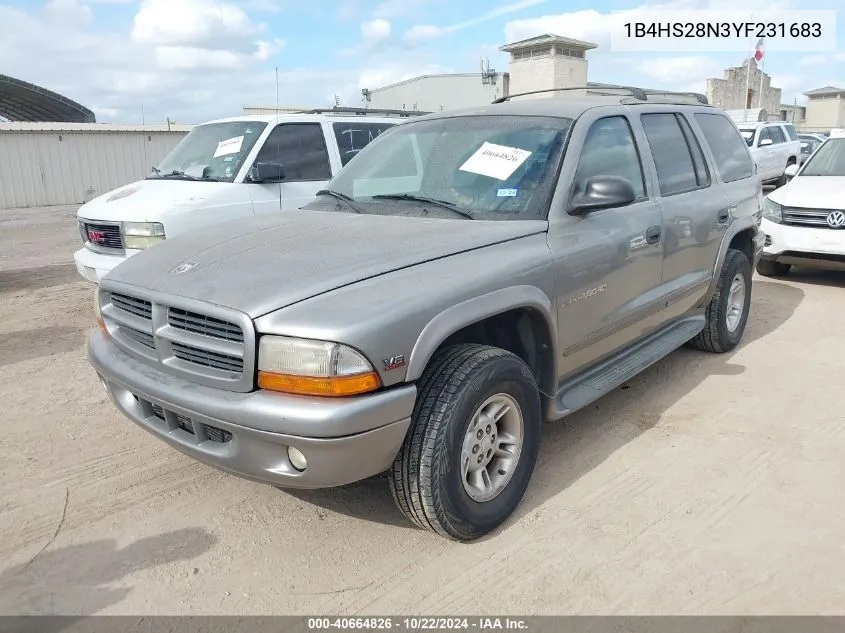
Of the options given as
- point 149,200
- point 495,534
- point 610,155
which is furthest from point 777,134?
point 495,534

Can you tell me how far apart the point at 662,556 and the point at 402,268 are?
1.62m

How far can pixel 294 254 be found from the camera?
117 inches

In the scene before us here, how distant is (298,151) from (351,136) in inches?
26.6

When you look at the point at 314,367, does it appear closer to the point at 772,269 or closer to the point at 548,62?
the point at 772,269

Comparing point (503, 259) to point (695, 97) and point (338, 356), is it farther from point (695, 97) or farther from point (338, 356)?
point (695, 97)

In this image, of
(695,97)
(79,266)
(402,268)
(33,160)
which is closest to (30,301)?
(79,266)

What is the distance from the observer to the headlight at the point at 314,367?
7.90 feet

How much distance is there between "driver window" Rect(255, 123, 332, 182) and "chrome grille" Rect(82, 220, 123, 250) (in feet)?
4.84

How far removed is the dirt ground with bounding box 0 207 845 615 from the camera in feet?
8.62

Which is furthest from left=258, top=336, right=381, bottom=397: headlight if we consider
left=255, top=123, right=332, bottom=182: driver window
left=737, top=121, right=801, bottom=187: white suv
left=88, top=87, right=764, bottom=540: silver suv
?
left=737, top=121, right=801, bottom=187: white suv

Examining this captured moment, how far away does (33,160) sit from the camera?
58.2 feet

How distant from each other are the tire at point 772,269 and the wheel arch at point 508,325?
6.06 metres

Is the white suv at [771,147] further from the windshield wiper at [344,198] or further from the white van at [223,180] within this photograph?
the windshield wiper at [344,198]

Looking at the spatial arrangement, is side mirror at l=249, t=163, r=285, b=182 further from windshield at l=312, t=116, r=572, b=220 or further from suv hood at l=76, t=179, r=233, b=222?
windshield at l=312, t=116, r=572, b=220
